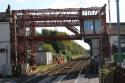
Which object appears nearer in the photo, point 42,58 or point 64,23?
point 64,23

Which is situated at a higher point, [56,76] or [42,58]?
[42,58]

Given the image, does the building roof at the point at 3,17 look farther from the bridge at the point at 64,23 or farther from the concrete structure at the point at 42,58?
the concrete structure at the point at 42,58

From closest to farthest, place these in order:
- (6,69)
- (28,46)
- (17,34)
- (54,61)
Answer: (6,69), (17,34), (28,46), (54,61)

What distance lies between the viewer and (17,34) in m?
57.5

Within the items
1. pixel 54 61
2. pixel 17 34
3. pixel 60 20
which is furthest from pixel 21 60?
pixel 54 61

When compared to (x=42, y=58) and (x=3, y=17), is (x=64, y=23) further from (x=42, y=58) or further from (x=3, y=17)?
(x=42, y=58)

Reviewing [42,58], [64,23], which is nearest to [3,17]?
[64,23]

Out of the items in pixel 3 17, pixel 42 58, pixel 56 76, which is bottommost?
pixel 56 76

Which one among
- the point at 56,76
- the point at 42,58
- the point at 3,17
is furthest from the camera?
the point at 42,58

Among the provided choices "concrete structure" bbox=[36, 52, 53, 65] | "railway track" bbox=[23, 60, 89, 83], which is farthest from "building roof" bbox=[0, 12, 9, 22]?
"concrete structure" bbox=[36, 52, 53, 65]

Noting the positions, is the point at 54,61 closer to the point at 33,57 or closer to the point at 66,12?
the point at 33,57

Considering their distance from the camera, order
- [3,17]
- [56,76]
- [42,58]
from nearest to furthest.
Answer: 1. [56,76]
2. [3,17]
3. [42,58]

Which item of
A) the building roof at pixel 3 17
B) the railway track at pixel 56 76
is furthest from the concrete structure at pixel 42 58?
the building roof at pixel 3 17

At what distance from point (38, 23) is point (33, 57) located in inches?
407
